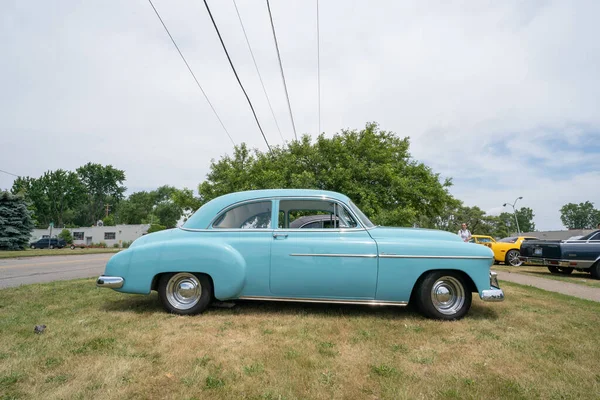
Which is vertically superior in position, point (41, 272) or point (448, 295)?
point (448, 295)

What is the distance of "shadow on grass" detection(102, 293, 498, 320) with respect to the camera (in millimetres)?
4121

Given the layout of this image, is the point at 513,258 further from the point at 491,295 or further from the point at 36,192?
the point at 36,192

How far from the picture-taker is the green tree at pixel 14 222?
26125 millimetres

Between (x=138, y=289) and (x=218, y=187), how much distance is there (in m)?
16.1

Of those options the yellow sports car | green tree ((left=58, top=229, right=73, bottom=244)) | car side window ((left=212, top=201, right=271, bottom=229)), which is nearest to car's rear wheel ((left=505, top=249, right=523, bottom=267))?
the yellow sports car

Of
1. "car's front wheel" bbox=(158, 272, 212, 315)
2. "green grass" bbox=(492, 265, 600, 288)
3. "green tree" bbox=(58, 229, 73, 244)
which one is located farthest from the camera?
"green tree" bbox=(58, 229, 73, 244)

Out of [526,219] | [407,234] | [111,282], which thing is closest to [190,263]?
[111,282]

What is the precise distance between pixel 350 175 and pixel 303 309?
14051 mm

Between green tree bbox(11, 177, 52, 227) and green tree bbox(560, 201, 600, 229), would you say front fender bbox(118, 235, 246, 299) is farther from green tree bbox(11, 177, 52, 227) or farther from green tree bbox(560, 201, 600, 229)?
green tree bbox(560, 201, 600, 229)

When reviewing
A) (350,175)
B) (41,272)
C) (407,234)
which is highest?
(350,175)

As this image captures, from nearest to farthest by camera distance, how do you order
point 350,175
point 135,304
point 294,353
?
1. point 294,353
2. point 135,304
3. point 350,175

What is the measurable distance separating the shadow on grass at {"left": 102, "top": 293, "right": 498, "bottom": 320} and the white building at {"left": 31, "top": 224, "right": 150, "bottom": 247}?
46.7 metres

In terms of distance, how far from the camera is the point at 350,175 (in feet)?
58.5

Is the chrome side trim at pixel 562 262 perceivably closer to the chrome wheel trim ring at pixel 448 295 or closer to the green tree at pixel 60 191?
the chrome wheel trim ring at pixel 448 295
